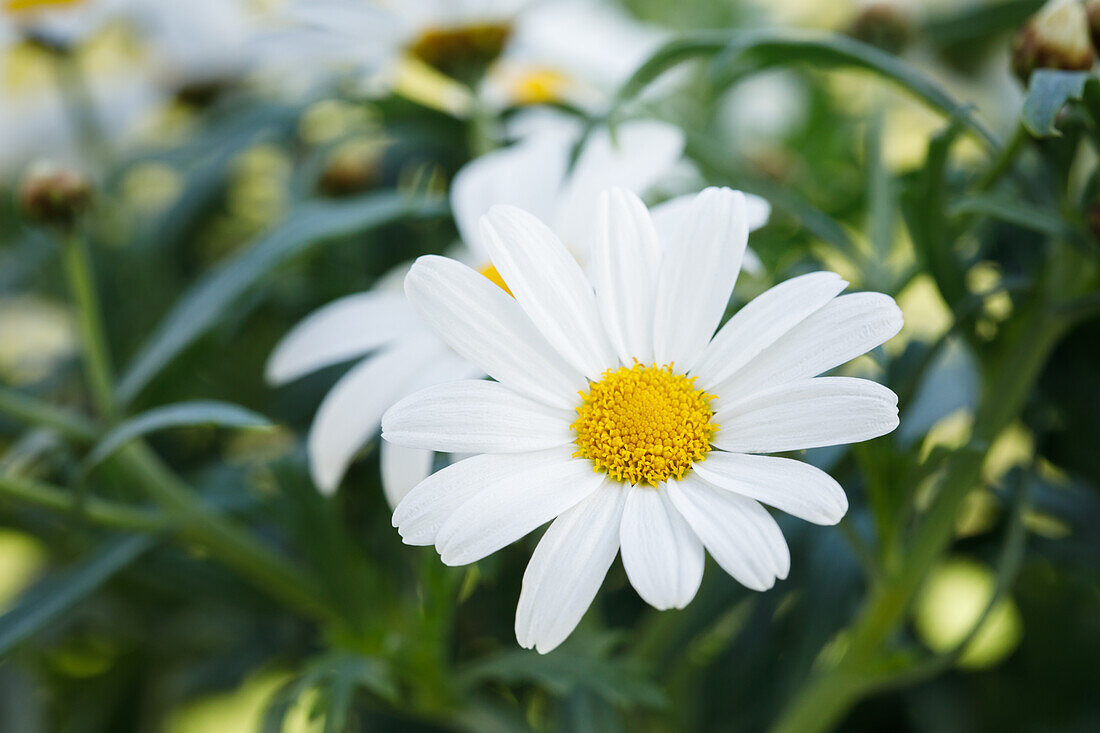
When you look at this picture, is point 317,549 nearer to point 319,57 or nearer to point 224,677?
point 224,677

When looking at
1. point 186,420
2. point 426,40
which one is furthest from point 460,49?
point 186,420

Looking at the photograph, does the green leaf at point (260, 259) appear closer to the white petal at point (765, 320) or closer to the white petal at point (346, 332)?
the white petal at point (346, 332)

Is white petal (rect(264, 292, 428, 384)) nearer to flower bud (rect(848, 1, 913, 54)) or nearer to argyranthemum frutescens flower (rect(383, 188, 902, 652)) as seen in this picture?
argyranthemum frutescens flower (rect(383, 188, 902, 652))

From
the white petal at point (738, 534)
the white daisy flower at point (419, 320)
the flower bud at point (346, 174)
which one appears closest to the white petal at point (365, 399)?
the white daisy flower at point (419, 320)

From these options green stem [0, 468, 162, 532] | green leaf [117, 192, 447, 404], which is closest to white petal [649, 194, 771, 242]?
green leaf [117, 192, 447, 404]

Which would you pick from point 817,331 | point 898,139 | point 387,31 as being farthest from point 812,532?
point 898,139

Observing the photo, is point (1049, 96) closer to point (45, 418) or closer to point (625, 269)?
point (625, 269)
